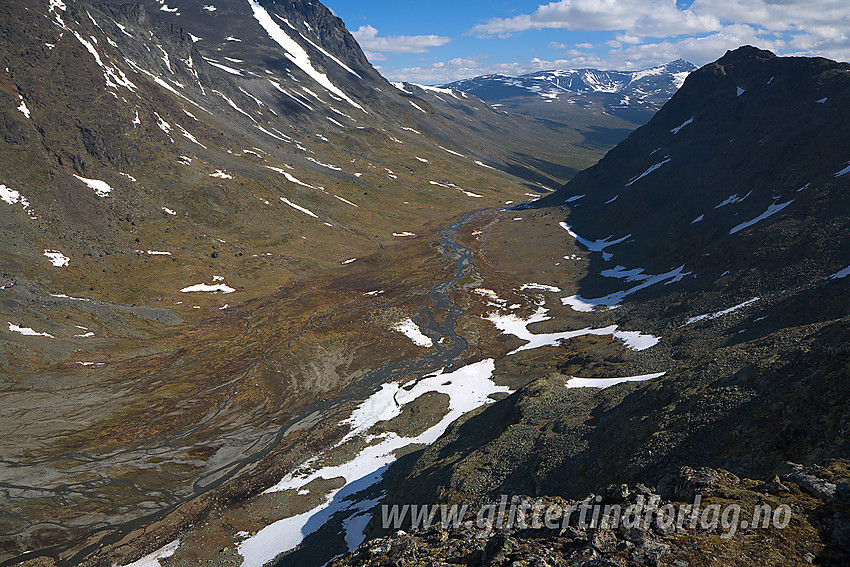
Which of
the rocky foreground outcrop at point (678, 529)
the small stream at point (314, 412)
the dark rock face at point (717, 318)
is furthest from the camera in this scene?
the small stream at point (314, 412)

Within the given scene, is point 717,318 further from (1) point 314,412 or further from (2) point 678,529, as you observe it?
(1) point 314,412

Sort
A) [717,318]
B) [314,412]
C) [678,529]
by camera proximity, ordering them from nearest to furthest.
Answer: [678,529], [717,318], [314,412]

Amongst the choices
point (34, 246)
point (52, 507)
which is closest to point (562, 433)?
point (52, 507)

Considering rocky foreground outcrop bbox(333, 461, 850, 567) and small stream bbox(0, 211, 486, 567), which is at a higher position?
rocky foreground outcrop bbox(333, 461, 850, 567)

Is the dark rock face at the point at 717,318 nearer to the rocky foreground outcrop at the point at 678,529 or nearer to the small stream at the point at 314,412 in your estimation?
the rocky foreground outcrop at the point at 678,529

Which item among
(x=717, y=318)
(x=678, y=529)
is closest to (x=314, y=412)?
(x=678, y=529)

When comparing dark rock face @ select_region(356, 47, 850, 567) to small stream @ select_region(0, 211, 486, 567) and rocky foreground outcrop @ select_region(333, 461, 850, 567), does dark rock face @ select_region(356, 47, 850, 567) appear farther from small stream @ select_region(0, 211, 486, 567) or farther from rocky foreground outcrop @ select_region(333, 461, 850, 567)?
small stream @ select_region(0, 211, 486, 567)

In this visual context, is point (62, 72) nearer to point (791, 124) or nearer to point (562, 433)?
point (562, 433)

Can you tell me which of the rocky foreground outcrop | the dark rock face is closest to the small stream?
the dark rock face

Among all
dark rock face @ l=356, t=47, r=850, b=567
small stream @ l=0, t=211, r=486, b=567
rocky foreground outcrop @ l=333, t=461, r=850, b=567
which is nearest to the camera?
rocky foreground outcrop @ l=333, t=461, r=850, b=567

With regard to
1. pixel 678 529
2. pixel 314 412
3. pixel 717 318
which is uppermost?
pixel 678 529

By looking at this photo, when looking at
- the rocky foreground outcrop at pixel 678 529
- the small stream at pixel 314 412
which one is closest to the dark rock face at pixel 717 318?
the rocky foreground outcrop at pixel 678 529
